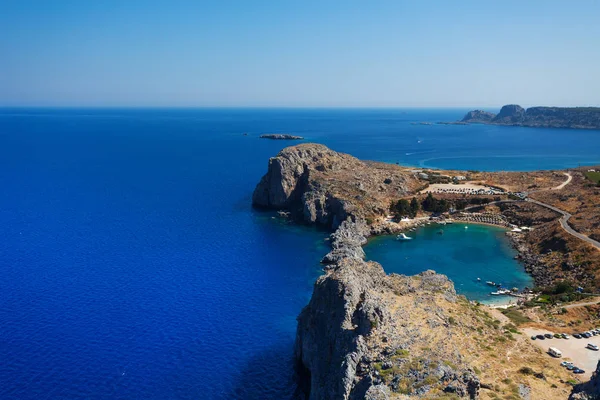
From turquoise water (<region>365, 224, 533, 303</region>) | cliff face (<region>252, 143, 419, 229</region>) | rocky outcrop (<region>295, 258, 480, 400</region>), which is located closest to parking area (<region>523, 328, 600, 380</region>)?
rocky outcrop (<region>295, 258, 480, 400</region>)

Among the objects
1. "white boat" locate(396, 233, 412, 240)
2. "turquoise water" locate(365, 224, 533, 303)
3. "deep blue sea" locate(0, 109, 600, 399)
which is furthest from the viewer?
"white boat" locate(396, 233, 412, 240)

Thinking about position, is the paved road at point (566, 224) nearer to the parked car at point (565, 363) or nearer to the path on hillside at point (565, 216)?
the path on hillside at point (565, 216)

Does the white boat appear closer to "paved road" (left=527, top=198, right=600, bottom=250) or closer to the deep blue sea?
the deep blue sea

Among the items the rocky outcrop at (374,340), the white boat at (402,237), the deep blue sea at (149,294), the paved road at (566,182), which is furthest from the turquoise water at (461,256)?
the paved road at (566,182)

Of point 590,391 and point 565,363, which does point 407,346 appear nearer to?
point 590,391


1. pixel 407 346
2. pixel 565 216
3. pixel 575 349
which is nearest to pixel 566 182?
pixel 565 216

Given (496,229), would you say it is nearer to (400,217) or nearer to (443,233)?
(443,233)
